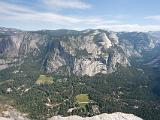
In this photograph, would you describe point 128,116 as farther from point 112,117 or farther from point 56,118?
point 56,118

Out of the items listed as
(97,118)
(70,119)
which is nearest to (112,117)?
(97,118)

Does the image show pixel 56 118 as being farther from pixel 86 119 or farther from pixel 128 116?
pixel 128 116

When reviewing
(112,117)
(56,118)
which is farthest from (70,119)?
(112,117)

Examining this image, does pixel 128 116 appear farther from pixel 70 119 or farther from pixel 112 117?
pixel 70 119

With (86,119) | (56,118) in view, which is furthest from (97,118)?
(56,118)

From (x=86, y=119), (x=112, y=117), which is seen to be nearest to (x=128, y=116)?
(x=112, y=117)

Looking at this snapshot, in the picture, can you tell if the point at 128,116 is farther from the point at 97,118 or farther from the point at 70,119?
the point at 70,119
